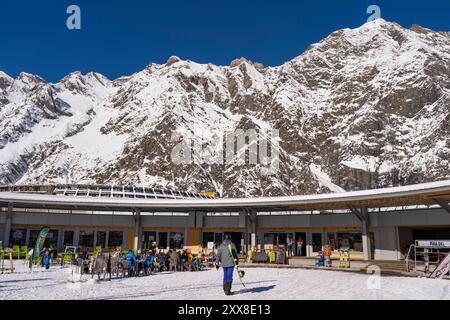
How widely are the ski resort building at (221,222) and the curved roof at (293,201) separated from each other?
59mm

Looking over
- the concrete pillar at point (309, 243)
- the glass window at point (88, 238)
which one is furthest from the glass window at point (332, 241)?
the glass window at point (88, 238)

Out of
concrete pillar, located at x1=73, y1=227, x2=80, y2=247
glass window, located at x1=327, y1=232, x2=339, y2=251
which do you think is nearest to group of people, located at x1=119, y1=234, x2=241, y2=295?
glass window, located at x1=327, y1=232, x2=339, y2=251

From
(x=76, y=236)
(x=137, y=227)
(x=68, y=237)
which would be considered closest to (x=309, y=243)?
(x=137, y=227)

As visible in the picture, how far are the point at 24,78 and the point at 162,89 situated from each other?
82.1 meters

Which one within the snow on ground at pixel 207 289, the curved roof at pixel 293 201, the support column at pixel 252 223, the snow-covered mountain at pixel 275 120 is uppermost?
the snow-covered mountain at pixel 275 120

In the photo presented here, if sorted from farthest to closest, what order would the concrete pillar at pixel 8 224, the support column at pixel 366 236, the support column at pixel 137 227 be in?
the support column at pixel 137 227, the concrete pillar at pixel 8 224, the support column at pixel 366 236

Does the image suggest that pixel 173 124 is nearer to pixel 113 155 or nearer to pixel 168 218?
pixel 113 155

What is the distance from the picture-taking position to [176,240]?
28766 mm

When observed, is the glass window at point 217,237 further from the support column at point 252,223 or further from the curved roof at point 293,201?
the support column at point 252,223

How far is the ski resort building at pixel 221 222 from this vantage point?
22938 mm

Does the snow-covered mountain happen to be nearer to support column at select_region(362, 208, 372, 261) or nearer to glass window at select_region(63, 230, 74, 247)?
glass window at select_region(63, 230, 74, 247)

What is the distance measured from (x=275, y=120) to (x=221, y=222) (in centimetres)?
9217

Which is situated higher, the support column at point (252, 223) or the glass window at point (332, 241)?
the support column at point (252, 223)

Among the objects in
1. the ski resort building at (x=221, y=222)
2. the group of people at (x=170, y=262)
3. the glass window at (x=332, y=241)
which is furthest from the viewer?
the glass window at (x=332, y=241)
